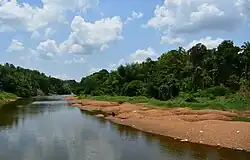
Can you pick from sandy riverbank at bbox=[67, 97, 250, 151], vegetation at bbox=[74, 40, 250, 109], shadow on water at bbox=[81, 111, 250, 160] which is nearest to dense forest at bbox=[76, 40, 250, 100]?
vegetation at bbox=[74, 40, 250, 109]

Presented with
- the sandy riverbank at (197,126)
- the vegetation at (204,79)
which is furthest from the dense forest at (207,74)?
the sandy riverbank at (197,126)

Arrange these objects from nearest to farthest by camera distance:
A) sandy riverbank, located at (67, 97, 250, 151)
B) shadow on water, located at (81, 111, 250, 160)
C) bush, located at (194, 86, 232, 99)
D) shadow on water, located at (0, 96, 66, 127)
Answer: shadow on water, located at (81, 111, 250, 160) < sandy riverbank, located at (67, 97, 250, 151) < shadow on water, located at (0, 96, 66, 127) < bush, located at (194, 86, 232, 99)

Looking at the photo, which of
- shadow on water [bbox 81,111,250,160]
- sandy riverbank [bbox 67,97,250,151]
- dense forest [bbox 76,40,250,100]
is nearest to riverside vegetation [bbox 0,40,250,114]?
dense forest [bbox 76,40,250,100]

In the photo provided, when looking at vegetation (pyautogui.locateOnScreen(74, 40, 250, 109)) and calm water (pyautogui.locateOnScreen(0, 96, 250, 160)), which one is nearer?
calm water (pyautogui.locateOnScreen(0, 96, 250, 160))

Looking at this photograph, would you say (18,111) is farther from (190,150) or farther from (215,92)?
(190,150)

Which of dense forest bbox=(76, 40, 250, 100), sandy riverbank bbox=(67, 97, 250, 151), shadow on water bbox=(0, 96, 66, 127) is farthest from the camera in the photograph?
dense forest bbox=(76, 40, 250, 100)

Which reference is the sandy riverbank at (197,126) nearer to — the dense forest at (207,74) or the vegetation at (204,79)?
the vegetation at (204,79)

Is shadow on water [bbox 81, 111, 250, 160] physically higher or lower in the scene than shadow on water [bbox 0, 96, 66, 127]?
lower

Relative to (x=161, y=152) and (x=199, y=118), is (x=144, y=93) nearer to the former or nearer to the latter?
(x=199, y=118)

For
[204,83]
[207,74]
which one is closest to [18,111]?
[204,83]

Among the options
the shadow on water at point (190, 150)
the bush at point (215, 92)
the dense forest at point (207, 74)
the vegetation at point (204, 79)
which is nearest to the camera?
the shadow on water at point (190, 150)

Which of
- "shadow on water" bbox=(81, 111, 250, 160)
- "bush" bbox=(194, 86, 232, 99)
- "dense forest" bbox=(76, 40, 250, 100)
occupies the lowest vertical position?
"shadow on water" bbox=(81, 111, 250, 160)

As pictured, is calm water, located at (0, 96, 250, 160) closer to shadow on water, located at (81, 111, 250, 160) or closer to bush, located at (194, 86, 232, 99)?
shadow on water, located at (81, 111, 250, 160)

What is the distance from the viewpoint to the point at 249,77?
70188 mm
